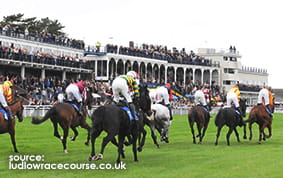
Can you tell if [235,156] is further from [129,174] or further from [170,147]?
[129,174]

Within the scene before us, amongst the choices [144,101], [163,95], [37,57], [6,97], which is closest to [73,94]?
[6,97]

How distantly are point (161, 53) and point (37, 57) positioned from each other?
2308cm

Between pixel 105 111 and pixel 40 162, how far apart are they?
1.96 metres

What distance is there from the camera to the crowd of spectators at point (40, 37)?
43.1 m

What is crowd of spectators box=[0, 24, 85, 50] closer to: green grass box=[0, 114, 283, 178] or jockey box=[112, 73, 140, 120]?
green grass box=[0, 114, 283, 178]

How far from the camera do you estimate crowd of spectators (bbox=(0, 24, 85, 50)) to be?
141 feet

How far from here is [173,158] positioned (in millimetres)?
13586

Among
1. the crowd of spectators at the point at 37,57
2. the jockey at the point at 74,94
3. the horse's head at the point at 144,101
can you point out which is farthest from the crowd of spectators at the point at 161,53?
the horse's head at the point at 144,101

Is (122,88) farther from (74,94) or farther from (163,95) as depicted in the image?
(163,95)

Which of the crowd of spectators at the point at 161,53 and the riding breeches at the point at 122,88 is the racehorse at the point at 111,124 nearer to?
the riding breeches at the point at 122,88

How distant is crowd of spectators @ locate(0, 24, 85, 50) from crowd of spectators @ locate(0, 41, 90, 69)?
4.29 ft

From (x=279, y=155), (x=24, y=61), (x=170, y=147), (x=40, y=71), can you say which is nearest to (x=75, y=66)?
(x=40, y=71)

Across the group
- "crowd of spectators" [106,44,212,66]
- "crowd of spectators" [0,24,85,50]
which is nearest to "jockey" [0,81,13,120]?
"crowd of spectators" [0,24,85,50]

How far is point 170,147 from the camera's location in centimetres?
1672
